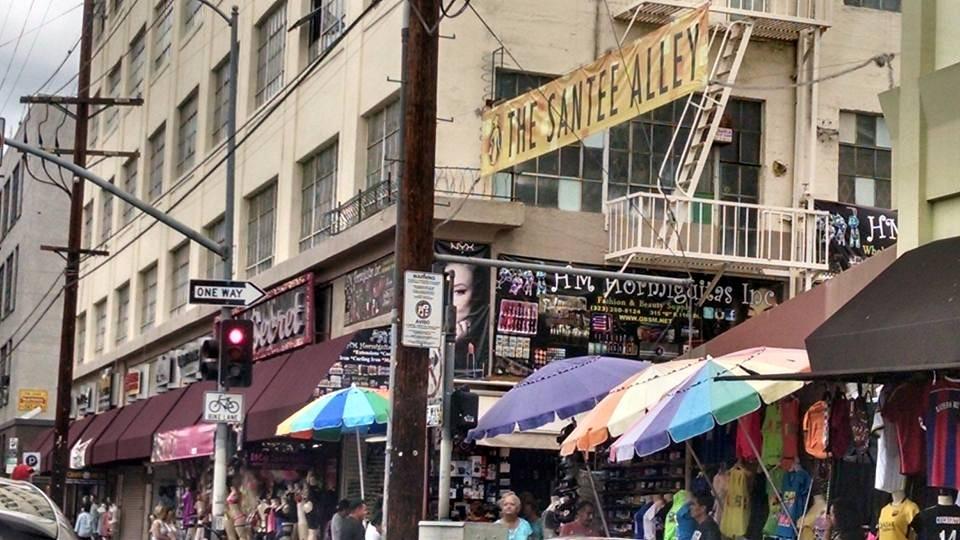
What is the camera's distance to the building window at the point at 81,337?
50.4m

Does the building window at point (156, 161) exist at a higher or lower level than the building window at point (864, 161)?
higher

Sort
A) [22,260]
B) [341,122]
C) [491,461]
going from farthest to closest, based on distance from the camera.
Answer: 1. [22,260]
2. [341,122]
3. [491,461]

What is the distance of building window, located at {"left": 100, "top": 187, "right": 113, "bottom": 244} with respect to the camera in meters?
47.2

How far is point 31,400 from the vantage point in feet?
190

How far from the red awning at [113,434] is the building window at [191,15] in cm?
1005

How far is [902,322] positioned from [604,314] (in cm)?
1113

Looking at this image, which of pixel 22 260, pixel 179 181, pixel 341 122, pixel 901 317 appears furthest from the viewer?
pixel 22 260

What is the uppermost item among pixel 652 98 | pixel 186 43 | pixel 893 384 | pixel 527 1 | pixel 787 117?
pixel 186 43

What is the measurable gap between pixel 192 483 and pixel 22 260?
3275 centimetres

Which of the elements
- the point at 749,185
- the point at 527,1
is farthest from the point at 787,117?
the point at 527,1

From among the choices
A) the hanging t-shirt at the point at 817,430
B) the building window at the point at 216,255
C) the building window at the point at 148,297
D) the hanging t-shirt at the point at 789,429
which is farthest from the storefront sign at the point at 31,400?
the hanging t-shirt at the point at 817,430

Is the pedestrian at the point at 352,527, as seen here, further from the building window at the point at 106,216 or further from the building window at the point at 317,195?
the building window at the point at 106,216

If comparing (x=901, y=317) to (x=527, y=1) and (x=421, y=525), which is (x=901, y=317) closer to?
(x=421, y=525)

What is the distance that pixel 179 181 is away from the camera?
38.2 meters
